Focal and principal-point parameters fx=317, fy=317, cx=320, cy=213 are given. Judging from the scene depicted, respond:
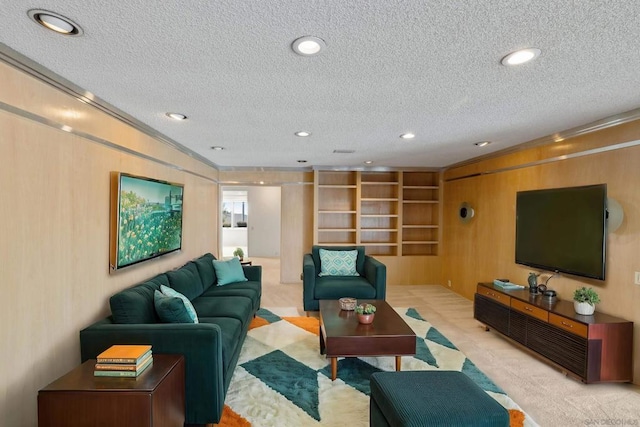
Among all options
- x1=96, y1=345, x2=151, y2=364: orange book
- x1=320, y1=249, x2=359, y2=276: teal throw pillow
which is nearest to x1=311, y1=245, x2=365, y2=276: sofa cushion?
x1=320, y1=249, x2=359, y2=276: teal throw pillow

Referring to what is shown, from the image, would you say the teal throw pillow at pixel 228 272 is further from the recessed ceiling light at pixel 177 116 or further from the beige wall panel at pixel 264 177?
the beige wall panel at pixel 264 177

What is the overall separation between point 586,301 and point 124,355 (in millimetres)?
3606

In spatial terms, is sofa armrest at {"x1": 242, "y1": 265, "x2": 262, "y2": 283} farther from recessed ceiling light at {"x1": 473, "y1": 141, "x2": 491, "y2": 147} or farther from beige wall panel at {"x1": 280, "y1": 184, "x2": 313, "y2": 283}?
recessed ceiling light at {"x1": 473, "y1": 141, "x2": 491, "y2": 147}

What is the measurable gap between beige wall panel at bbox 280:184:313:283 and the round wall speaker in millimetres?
2802

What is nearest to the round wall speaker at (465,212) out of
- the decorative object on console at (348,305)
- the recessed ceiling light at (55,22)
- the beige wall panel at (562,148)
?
the beige wall panel at (562,148)

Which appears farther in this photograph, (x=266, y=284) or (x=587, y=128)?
(x=266, y=284)

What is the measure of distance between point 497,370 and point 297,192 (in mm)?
4470

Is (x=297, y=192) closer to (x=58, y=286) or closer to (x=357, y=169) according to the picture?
(x=357, y=169)

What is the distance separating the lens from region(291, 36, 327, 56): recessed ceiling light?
1.54 metres

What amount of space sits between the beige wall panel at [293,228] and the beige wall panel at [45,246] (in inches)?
153

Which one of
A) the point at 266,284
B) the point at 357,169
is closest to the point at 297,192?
the point at 357,169

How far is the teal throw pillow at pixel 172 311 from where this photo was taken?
2.29 meters

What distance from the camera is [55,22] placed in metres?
1.41

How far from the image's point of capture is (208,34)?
1.51 meters
